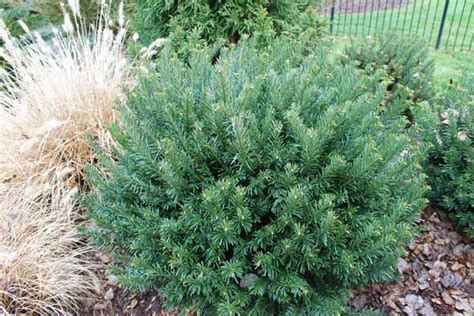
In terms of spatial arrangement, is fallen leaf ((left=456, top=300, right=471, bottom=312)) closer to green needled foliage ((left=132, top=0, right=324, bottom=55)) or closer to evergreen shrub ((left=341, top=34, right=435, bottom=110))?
evergreen shrub ((left=341, top=34, right=435, bottom=110))

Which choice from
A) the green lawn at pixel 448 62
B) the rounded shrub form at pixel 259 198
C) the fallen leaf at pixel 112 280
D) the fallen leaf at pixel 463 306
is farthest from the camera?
the green lawn at pixel 448 62

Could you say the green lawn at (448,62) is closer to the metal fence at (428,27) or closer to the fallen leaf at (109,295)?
the metal fence at (428,27)

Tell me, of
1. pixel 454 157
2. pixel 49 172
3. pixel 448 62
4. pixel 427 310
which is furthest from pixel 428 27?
pixel 49 172

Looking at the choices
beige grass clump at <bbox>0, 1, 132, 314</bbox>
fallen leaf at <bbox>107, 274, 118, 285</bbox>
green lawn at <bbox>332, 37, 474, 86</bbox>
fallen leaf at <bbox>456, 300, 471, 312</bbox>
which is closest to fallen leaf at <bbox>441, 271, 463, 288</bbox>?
fallen leaf at <bbox>456, 300, 471, 312</bbox>

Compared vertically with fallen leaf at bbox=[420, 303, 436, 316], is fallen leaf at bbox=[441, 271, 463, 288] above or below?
above

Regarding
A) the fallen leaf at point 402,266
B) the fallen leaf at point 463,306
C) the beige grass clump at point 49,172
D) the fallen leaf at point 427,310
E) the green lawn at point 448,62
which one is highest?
the beige grass clump at point 49,172

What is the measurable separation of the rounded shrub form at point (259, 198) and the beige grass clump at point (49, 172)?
2.05 feet

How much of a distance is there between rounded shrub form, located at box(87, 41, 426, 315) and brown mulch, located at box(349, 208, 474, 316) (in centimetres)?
43

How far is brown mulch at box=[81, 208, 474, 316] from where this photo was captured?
90.0 inches

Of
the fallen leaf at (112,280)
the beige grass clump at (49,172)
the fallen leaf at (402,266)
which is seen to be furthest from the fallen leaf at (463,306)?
the beige grass clump at (49,172)

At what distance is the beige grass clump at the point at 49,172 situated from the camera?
2.37 metres

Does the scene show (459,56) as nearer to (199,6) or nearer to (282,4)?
(282,4)

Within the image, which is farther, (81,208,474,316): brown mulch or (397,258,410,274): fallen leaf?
(397,258,410,274): fallen leaf

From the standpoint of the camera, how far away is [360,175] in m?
1.81
